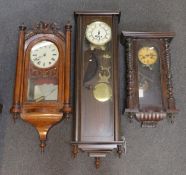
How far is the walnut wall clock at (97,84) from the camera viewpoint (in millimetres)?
1475

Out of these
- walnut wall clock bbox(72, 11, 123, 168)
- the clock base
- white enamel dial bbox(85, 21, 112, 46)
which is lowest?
the clock base

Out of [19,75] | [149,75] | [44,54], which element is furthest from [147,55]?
[19,75]

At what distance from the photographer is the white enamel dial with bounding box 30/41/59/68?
5.18ft

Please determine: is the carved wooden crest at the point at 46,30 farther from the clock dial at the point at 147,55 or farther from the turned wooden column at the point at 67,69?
the clock dial at the point at 147,55

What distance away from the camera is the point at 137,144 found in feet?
5.23

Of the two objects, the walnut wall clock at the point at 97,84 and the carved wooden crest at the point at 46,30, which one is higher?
the carved wooden crest at the point at 46,30

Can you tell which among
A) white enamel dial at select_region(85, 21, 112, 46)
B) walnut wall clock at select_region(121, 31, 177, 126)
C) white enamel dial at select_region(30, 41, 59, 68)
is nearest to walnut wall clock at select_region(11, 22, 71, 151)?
white enamel dial at select_region(30, 41, 59, 68)

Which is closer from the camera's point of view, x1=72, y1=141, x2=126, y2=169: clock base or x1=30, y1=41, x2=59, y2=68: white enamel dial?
x1=72, y1=141, x2=126, y2=169: clock base

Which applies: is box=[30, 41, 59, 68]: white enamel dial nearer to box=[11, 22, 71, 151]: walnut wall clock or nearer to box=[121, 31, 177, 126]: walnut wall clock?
box=[11, 22, 71, 151]: walnut wall clock

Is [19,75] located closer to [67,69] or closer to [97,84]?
[67,69]

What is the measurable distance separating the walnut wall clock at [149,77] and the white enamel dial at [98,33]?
0.08m

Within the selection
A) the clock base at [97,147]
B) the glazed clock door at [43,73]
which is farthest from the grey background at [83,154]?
the glazed clock door at [43,73]

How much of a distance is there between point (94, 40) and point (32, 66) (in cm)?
32

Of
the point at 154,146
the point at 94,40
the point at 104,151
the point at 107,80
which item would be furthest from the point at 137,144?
the point at 94,40
